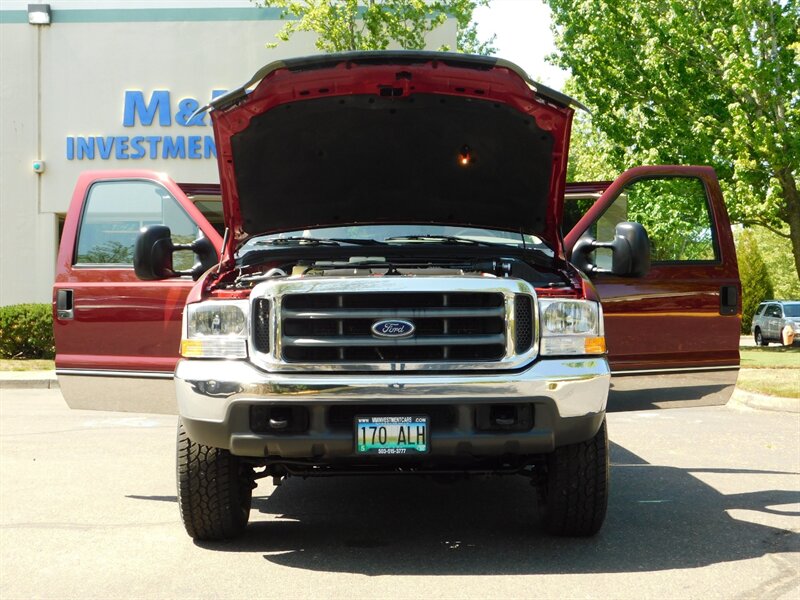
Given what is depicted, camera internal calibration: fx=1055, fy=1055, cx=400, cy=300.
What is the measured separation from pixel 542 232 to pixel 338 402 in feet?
6.91

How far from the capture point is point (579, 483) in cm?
514

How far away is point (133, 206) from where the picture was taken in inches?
267

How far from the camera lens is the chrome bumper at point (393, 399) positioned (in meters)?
4.71

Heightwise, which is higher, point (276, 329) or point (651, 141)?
point (651, 141)

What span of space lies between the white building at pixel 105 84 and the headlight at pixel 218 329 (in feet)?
62.0

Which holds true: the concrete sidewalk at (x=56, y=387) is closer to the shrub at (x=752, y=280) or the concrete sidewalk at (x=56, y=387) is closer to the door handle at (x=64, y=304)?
the door handle at (x=64, y=304)

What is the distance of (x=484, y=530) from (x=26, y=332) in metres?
15.9

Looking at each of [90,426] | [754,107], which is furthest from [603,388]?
[754,107]

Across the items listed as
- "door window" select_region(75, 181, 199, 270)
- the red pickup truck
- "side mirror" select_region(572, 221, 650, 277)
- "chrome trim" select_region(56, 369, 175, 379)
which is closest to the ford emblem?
the red pickup truck

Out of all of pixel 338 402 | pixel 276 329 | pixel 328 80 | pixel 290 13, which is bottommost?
pixel 338 402

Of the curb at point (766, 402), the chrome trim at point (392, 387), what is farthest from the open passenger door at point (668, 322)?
the curb at point (766, 402)

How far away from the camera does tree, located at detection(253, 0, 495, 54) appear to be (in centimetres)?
2191

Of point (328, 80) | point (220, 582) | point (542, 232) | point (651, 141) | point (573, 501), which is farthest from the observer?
point (651, 141)

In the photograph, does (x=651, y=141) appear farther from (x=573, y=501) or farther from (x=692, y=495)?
(x=573, y=501)
